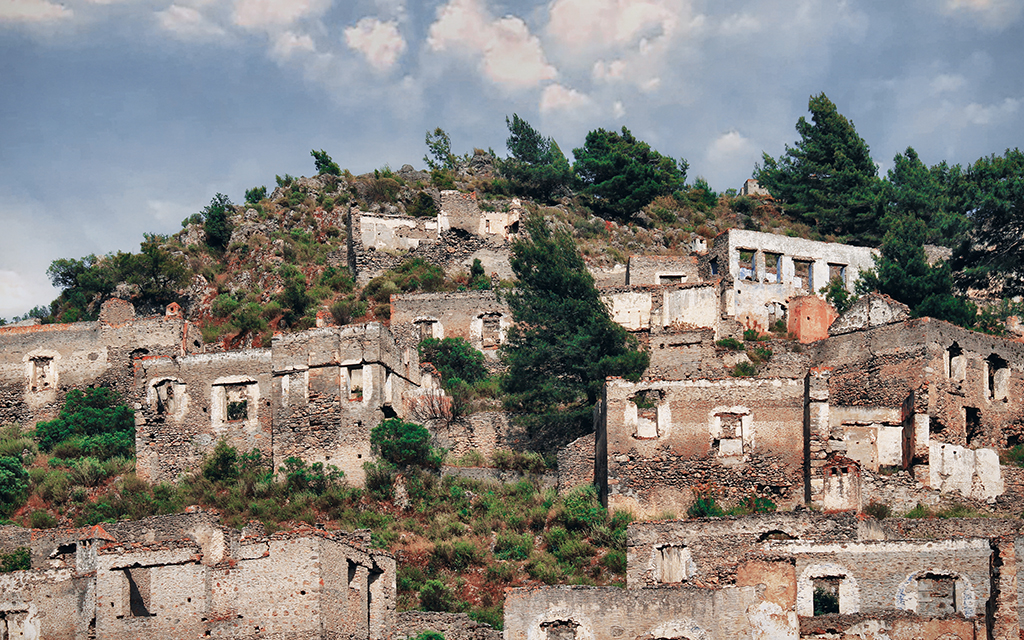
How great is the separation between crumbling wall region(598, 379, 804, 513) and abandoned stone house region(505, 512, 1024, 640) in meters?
3.96

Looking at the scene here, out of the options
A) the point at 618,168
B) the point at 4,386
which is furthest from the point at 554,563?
the point at 618,168

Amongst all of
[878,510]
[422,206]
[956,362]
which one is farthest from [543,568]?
[422,206]

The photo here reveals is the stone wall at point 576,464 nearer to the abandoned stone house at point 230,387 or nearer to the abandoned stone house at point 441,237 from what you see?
the abandoned stone house at point 230,387

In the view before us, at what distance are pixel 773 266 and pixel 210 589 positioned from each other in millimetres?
29929

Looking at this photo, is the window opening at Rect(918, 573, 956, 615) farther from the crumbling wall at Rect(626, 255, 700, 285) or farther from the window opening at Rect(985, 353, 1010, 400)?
the crumbling wall at Rect(626, 255, 700, 285)

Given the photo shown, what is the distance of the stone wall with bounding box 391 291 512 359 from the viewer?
2009 inches

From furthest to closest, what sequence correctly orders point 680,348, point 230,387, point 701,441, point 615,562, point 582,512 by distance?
point 680,348, point 230,387, point 701,441, point 582,512, point 615,562

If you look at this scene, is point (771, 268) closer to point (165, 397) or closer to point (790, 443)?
point (790, 443)

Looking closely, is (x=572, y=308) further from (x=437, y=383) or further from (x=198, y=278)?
(x=198, y=278)

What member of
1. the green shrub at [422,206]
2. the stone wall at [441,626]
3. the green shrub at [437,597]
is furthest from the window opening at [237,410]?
the green shrub at [422,206]

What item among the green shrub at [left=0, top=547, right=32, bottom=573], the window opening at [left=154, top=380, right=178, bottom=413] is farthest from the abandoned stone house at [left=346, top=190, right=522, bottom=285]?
the green shrub at [left=0, top=547, right=32, bottom=573]

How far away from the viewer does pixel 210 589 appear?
30734mm

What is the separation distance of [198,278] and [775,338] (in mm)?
23467

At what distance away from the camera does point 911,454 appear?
39.6 meters
